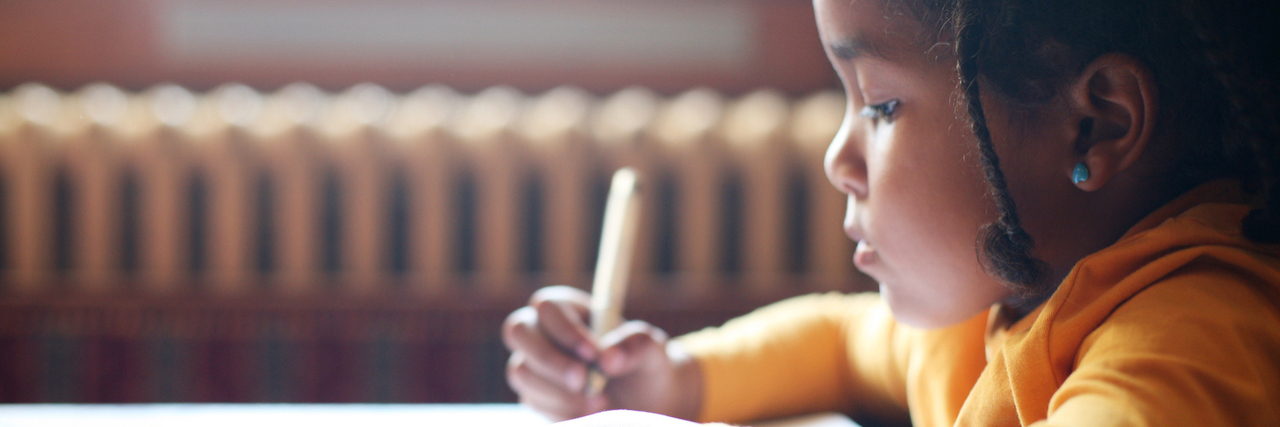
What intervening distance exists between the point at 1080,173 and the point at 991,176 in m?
0.03

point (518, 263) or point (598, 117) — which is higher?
point (598, 117)

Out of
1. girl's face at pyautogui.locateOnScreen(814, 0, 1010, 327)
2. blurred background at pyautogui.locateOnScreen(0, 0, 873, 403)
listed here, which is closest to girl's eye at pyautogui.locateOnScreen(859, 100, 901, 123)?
girl's face at pyautogui.locateOnScreen(814, 0, 1010, 327)

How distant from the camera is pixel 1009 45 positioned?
24 cm

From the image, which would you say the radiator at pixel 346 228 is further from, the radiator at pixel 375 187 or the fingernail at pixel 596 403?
the fingernail at pixel 596 403

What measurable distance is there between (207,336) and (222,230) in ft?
0.39

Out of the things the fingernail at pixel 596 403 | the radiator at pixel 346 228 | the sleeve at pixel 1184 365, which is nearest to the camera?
the sleeve at pixel 1184 365

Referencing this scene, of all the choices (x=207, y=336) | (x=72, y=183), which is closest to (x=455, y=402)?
(x=207, y=336)

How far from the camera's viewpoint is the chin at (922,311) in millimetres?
280

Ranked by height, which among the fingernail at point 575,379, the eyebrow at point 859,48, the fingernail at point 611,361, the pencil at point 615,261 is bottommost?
the fingernail at point 575,379

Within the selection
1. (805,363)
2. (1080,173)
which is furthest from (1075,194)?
(805,363)

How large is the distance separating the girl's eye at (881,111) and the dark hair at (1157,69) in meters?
0.03

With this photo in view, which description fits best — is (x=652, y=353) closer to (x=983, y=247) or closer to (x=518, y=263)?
(x=983, y=247)

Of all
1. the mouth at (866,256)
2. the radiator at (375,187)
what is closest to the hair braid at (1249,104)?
the mouth at (866,256)

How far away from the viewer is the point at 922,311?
0.29m
